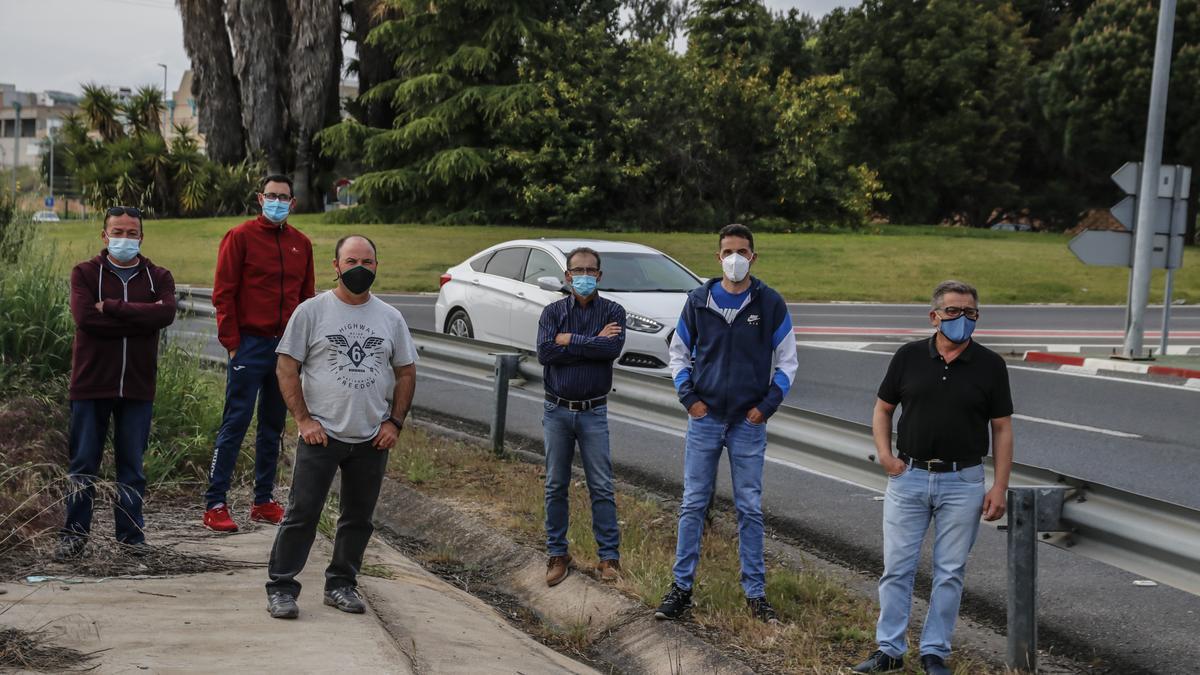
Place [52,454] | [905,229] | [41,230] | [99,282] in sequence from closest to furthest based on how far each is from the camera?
[99,282] < [52,454] < [41,230] < [905,229]

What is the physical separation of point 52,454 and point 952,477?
500 centimetres

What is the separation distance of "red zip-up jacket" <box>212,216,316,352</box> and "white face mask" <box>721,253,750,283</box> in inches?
92.8

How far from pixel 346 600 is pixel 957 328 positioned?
2.71 metres

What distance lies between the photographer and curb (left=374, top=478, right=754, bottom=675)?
5516mm

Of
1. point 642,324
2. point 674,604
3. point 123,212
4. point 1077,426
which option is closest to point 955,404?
point 674,604

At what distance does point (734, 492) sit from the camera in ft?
19.6

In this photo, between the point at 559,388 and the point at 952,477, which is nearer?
the point at 952,477

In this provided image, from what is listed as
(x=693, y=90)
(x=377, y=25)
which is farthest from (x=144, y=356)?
(x=377, y=25)

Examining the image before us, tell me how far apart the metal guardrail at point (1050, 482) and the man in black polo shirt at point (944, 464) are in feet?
0.89

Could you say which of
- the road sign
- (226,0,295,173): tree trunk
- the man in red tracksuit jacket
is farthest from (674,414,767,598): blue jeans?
(226,0,295,173): tree trunk

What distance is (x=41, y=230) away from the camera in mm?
9477

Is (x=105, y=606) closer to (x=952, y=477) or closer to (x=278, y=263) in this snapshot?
(x=278, y=263)

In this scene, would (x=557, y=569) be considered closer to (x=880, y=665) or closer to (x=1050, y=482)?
(x=880, y=665)

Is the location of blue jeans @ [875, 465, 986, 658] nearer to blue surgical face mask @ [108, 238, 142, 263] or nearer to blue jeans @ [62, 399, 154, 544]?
blue jeans @ [62, 399, 154, 544]
